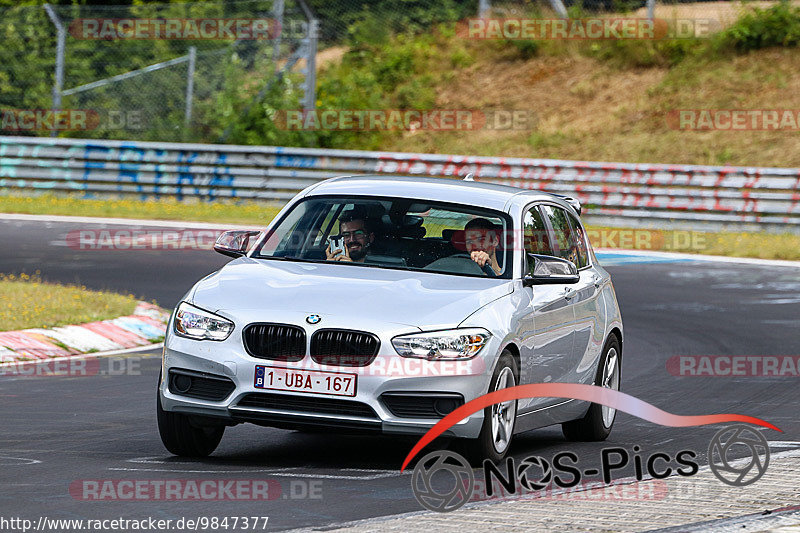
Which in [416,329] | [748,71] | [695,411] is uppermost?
[748,71]

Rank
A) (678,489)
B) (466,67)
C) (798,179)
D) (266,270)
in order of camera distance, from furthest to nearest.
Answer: (466,67) → (798,179) → (266,270) → (678,489)

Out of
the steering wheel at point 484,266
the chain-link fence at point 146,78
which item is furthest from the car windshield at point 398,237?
the chain-link fence at point 146,78

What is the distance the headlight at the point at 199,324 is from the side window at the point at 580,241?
9.89ft

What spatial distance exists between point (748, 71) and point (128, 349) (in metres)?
22.5

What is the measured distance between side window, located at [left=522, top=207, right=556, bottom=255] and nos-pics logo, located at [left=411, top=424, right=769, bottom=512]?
1.31 m

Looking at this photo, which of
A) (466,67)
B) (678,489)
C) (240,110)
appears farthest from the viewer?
(466,67)

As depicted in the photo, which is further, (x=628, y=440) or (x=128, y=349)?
(x=128, y=349)

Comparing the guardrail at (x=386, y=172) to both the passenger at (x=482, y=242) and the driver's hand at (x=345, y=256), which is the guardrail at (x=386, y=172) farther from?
the driver's hand at (x=345, y=256)

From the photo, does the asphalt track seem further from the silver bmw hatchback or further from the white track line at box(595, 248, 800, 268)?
the white track line at box(595, 248, 800, 268)

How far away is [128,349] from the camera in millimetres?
13156

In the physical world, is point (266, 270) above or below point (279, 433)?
above

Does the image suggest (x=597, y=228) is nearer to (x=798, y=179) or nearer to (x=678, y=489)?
(x=798, y=179)

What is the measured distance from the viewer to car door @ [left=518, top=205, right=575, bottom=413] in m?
8.26

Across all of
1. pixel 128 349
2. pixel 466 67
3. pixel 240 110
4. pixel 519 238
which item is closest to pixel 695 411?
pixel 519 238
